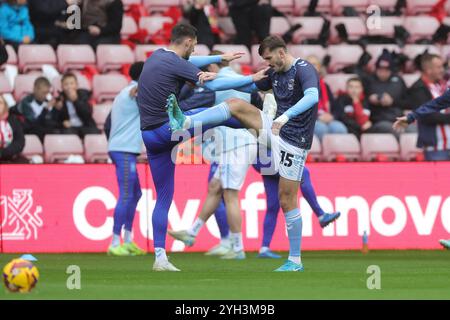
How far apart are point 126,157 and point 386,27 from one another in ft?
27.8

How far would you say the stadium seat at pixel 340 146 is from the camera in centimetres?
2062

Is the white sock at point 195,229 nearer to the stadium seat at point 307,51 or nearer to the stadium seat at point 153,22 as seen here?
the stadium seat at point 307,51

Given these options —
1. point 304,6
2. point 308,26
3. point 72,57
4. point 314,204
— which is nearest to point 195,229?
point 314,204

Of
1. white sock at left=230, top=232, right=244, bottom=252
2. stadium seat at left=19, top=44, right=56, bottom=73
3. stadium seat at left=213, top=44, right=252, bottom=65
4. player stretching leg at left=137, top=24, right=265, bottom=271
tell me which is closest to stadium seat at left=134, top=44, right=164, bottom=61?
stadium seat at left=213, top=44, right=252, bottom=65

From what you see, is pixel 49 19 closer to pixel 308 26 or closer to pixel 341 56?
pixel 308 26

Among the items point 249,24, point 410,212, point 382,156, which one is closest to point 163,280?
point 410,212

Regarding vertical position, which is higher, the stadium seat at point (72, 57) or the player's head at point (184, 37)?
the stadium seat at point (72, 57)

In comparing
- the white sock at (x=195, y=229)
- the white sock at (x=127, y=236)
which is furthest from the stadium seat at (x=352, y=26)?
the white sock at (x=195, y=229)

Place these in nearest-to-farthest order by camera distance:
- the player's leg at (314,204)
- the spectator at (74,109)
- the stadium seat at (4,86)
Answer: the player's leg at (314,204) → the spectator at (74,109) → the stadium seat at (4,86)

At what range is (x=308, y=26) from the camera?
76.5 feet

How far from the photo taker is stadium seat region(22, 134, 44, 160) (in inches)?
760

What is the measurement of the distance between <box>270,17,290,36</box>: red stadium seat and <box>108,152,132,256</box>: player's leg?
21.8 ft

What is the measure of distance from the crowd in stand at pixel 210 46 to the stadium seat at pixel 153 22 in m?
0.44

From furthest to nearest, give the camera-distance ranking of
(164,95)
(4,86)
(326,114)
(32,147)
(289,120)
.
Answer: (326,114) < (4,86) < (32,147) < (164,95) < (289,120)
